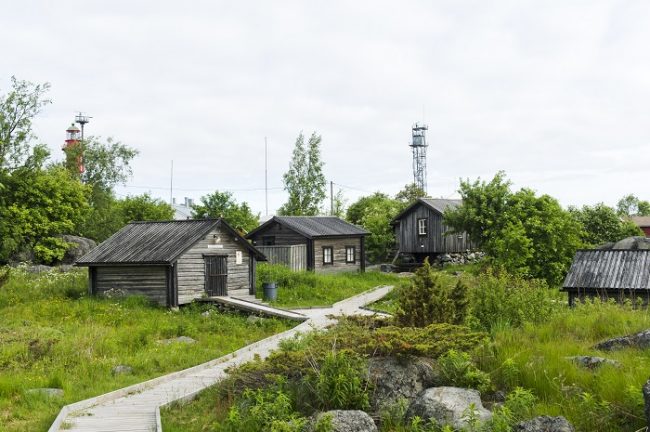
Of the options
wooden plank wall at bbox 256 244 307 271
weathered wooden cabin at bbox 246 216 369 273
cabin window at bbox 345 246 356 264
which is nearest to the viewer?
wooden plank wall at bbox 256 244 307 271

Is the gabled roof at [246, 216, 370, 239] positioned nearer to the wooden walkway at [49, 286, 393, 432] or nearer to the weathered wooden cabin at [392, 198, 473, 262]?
the weathered wooden cabin at [392, 198, 473, 262]

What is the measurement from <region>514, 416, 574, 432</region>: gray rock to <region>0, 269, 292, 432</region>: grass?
7654mm

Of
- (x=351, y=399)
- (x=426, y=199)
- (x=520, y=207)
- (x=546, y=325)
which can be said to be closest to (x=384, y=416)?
(x=351, y=399)

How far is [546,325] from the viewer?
13.2 m

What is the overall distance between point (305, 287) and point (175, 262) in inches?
298

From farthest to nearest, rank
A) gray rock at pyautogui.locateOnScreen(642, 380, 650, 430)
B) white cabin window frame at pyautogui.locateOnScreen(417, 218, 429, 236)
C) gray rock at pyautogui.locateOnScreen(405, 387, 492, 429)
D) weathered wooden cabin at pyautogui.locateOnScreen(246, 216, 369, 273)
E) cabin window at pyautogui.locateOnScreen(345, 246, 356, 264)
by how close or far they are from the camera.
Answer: white cabin window frame at pyautogui.locateOnScreen(417, 218, 429, 236), cabin window at pyautogui.locateOnScreen(345, 246, 356, 264), weathered wooden cabin at pyautogui.locateOnScreen(246, 216, 369, 273), gray rock at pyautogui.locateOnScreen(405, 387, 492, 429), gray rock at pyautogui.locateOnScreen(642, 380, 650, 430)

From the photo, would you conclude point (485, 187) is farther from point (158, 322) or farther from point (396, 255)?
point (158, 322)

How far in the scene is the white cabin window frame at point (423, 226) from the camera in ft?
150

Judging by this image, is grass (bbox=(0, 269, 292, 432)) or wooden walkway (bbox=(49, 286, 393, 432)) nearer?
wooden walkway (bbox=(49, 286, 393, 432))

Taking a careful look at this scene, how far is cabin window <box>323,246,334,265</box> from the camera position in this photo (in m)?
40.1

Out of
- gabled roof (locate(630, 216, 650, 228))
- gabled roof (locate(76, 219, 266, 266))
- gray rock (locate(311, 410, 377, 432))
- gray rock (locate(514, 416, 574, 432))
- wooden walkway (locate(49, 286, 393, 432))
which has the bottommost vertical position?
wooden walkway (locate(49, 286, 393, 432))

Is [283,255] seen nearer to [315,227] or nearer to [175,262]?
[315,227]

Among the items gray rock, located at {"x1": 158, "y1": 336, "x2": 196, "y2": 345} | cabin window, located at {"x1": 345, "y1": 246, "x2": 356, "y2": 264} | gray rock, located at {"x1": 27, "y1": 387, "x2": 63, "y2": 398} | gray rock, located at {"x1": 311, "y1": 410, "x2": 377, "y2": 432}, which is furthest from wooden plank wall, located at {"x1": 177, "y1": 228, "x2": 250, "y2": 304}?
gray rock, located at {"x1": 311, "y1": 410, "x2": 377, "y2": 432}

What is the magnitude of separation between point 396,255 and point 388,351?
3789 centimetres
